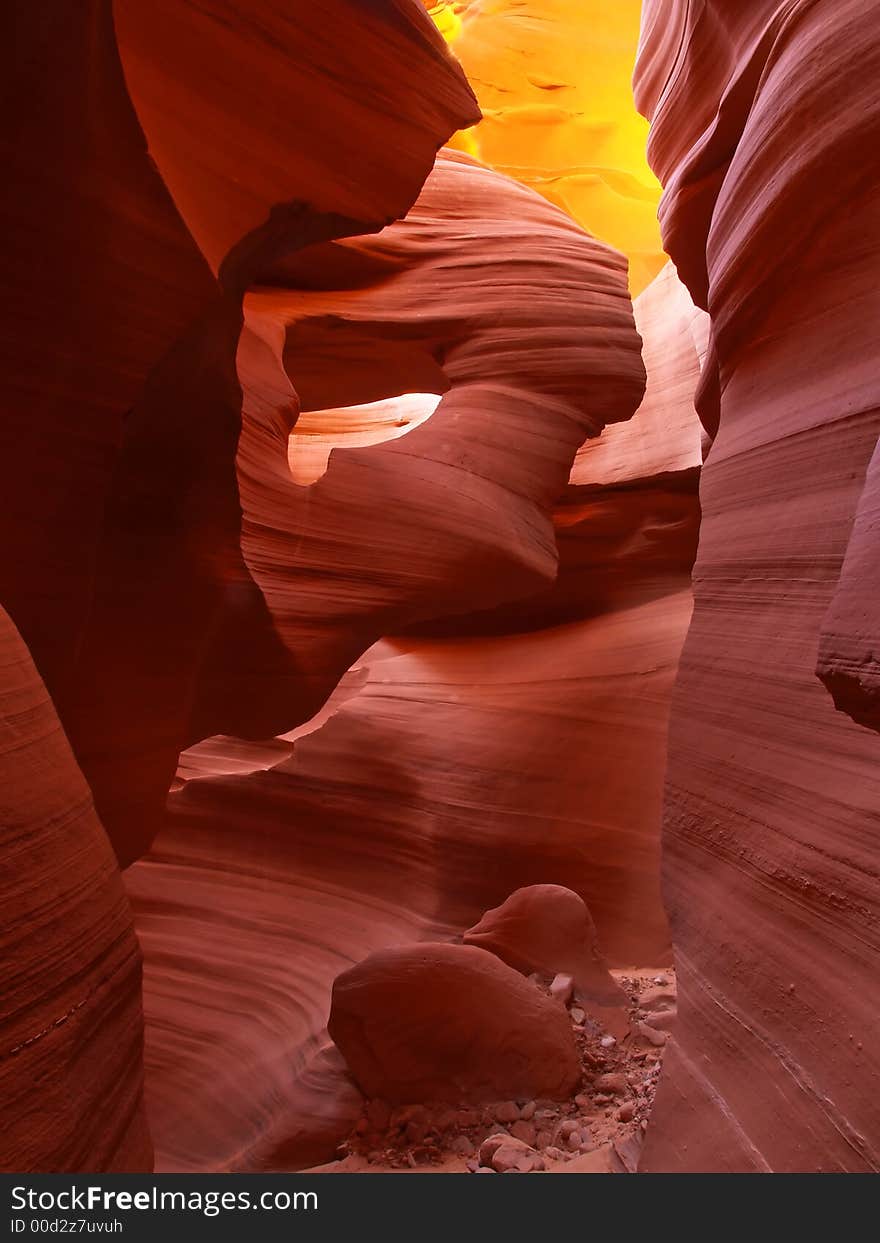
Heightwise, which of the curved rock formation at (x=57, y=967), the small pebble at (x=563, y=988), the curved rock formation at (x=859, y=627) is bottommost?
the small pebble at (x=563, y=988)

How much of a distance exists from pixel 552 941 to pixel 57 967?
132 inches

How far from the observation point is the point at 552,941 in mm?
4348

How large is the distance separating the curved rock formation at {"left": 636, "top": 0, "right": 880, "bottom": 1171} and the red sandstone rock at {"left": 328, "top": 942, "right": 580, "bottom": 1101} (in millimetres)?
1285

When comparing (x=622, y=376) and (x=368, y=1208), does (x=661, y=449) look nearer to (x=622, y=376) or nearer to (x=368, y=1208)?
(x=622, y=376)

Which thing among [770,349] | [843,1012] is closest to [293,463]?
[770,349]

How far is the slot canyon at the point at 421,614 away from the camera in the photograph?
1731 millimetres

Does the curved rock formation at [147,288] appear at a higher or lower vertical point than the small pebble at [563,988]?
higher

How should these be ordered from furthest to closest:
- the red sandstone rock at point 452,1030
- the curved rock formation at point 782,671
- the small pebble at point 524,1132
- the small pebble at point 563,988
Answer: the small pebble at point 563,988 → the red sandstone rock at point 452,1030 → the small pebble at point 524,1132 → the curved rock formation at point 782,671

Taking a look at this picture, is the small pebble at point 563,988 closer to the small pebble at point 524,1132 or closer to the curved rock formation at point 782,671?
the small pebble at point 524,1132

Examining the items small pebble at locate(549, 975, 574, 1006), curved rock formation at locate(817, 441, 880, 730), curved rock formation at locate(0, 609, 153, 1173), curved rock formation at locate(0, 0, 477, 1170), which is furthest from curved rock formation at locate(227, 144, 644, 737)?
curved rock formation at locate(817, 441, 880, 730)

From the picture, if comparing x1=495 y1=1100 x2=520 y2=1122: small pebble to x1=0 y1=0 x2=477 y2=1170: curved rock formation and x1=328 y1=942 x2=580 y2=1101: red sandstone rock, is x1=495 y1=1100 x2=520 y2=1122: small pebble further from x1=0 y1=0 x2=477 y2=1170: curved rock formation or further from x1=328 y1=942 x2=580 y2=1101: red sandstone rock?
x1=0 y1=0 x2=477 y2=1170: curved rock formation

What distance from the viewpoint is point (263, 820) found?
20.2 feet

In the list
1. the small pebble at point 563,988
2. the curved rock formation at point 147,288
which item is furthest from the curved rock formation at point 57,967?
the small pebble at point 563,988

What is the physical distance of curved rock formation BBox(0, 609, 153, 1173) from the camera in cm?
124
